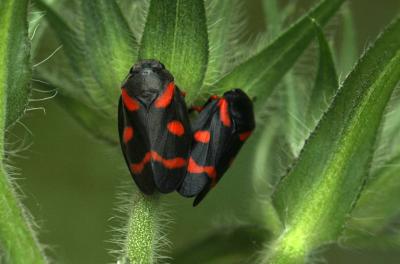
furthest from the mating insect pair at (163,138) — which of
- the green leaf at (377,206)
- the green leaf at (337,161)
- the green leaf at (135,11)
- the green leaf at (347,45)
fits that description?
the green leaf at (347,45)

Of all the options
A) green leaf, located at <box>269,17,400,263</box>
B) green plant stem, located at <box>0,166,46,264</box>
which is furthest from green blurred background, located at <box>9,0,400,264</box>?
green plant stem, located at <box>0,166,46,264</box>

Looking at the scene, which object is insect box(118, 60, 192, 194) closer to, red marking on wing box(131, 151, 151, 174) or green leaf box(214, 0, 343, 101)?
red marking on wing box(131, 151, 151, 174)

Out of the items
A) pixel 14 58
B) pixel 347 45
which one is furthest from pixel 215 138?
pixel 347 45

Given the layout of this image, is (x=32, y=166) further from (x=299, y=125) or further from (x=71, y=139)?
(x=299, y=125)

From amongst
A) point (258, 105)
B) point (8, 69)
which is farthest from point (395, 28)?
point (8, 69)

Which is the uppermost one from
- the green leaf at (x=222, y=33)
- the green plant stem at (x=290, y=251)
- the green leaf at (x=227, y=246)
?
the green leaf at (x=222, y=33)

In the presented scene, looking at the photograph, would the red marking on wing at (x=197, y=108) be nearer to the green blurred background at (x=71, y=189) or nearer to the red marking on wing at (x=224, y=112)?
the red marking on wing at (x=224, y=112)

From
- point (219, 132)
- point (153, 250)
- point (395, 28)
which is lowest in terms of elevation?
point (153, 250)
